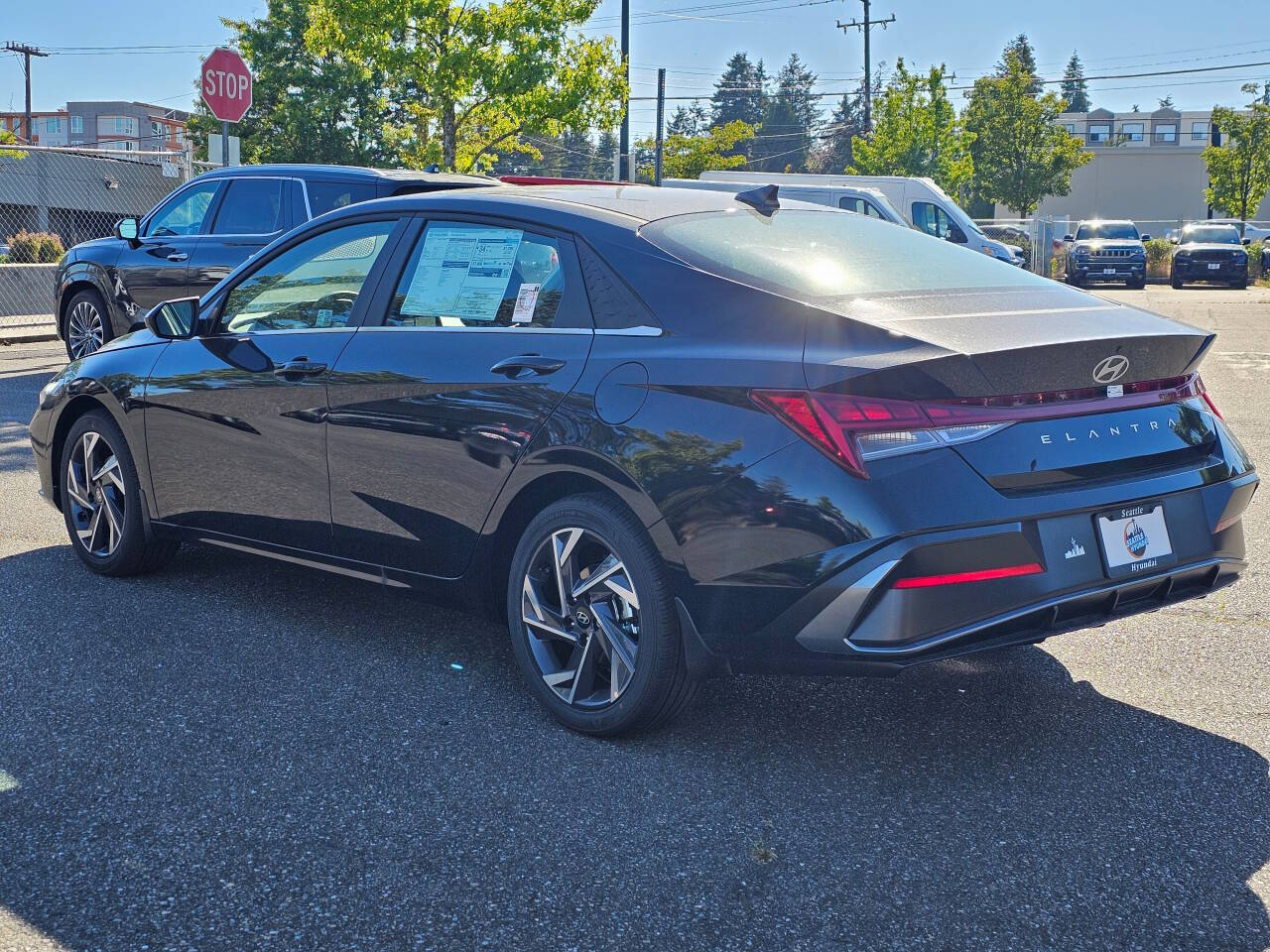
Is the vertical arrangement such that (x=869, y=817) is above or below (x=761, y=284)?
below

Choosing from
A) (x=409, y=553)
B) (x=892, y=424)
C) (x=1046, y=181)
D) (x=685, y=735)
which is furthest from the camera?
(x=1046, y=181)

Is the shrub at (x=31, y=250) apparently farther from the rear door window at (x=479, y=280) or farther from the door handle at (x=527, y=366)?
the door handle at (x=527, y=366)

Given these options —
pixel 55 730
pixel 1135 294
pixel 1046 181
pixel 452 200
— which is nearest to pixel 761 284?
pixel 452 200

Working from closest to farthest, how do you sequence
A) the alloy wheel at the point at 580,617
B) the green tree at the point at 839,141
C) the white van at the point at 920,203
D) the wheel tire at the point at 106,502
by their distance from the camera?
1. the alloy wheel at the point at 580,617
2. the wheel tire at the point at 106,502
3. the white van at the point at 920,203
4. the green tree at the point at 839,141

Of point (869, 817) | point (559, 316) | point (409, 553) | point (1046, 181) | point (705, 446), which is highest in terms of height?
point (1046, 181)

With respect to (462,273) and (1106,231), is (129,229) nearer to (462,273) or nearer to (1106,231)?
(462,273)

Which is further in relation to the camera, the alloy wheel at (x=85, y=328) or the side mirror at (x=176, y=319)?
the alloy wheel at (x=85, y=328)

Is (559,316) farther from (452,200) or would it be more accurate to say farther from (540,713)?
(540,713)

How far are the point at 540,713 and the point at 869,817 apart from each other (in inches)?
45.1

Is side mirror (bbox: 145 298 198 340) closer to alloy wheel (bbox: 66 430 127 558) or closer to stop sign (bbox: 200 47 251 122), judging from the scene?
alloy wheel (bbox: 66 430 127 558)

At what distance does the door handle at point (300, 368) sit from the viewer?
15.1ft

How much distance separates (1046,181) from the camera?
55312mm

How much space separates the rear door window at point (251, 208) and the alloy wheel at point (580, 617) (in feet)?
24.0

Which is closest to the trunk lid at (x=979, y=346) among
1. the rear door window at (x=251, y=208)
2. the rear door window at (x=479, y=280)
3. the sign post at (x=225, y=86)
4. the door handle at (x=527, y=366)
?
the door handle at (x=527, y=366)
